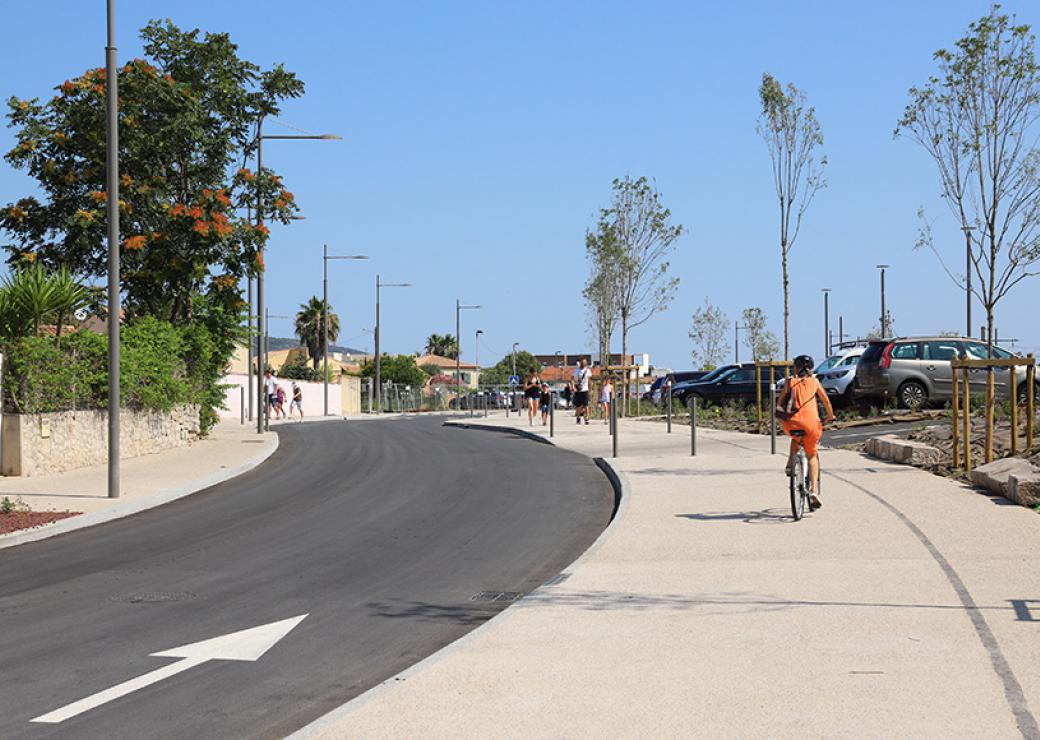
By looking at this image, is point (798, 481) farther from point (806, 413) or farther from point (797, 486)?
point (806, 413)

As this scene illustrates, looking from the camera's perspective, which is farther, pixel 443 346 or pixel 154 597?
pixel 443 346

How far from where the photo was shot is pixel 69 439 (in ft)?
64.5

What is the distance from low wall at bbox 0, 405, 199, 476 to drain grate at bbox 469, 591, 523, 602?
11337 mm

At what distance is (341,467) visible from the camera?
21344mm

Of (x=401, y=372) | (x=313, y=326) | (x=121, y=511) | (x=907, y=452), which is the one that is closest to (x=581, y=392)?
(x=907, y=452)

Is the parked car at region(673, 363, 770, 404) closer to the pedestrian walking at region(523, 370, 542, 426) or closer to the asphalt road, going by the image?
the pedestrian walking at region(523, 370, 542, 426)

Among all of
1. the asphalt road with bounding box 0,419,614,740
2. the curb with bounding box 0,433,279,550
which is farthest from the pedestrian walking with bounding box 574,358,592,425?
the asphalt road with bounding box 0,419,614,740

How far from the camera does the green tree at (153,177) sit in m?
24.3

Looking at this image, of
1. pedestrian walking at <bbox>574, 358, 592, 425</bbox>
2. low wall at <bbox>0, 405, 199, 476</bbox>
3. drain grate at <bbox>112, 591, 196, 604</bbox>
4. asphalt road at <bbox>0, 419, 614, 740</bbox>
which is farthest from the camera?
pedestrian walking at <bbox>574, 358, 592, 425</bbox>

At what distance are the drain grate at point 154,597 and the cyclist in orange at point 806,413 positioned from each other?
21.4 ft

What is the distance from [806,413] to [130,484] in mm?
10219

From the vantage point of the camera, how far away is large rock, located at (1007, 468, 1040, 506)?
12875mm

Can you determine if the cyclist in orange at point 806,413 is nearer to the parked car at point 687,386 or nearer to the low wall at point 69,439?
the low wall at point 69,439

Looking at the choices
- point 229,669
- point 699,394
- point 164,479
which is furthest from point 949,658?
point 699,394
